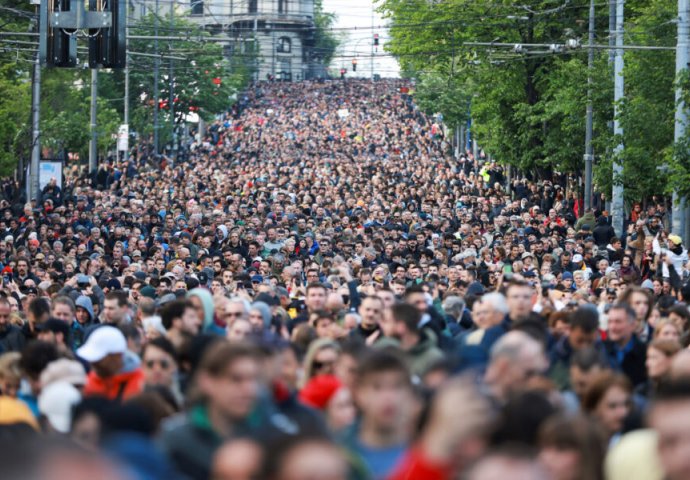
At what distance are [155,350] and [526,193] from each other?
141ft

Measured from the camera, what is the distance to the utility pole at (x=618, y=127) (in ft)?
119

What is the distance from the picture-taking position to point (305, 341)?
11398 millimetres

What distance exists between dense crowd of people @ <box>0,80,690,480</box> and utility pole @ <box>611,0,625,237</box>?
2079 millimetres

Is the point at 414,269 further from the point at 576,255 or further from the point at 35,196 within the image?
the point at 35,196

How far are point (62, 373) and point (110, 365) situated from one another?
0.57 meters

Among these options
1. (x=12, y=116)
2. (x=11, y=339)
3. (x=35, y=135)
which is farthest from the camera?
(x=12, y=116)

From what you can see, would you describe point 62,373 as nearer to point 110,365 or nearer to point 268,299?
point 110,365

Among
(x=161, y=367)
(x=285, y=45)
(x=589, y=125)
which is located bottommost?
(x=161, y=367)

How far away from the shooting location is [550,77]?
164 feet

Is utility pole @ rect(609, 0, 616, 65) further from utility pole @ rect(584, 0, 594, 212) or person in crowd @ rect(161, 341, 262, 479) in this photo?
person in crowd @ rect(161, 341, 262, 479)

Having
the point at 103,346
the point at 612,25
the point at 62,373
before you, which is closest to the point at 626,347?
the point at 103,346

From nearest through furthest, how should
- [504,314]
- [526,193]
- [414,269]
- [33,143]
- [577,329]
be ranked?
[577,329], [504,314], [414,269], [33,143], [526,193]

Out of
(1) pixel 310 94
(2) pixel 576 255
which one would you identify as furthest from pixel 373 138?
(2) pixel 576 255

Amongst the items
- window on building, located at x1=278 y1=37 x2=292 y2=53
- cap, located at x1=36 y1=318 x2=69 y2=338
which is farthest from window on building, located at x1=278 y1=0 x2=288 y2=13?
cap, located at x1=36 y1=318 x2=69 y2=338
